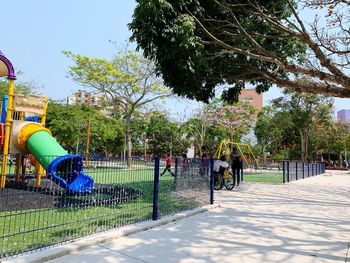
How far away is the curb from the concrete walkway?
0.02 metres

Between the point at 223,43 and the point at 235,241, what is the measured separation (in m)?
6.38

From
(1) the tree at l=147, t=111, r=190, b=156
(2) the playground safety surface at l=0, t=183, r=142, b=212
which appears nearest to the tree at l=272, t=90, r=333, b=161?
(1) the tree at l=147, t=111, r=190, b=156

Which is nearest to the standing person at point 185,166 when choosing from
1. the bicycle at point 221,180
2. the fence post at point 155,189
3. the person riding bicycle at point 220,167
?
the fence post at point 155,189

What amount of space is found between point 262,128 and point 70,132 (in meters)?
27.1

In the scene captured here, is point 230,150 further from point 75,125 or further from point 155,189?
point 155,189

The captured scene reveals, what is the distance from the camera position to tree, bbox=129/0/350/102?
365 inches

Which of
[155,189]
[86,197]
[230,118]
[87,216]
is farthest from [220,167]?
[230,118]

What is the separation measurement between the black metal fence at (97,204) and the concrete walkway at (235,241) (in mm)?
529

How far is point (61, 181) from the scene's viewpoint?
322 inches

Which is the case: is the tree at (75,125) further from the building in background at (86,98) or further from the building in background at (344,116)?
the building in background at (344,116)

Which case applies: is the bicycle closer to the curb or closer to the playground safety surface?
the curb

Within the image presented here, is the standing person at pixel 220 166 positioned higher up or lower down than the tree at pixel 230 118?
lower down

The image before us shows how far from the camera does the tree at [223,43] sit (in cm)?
927

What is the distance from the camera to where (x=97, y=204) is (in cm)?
655
